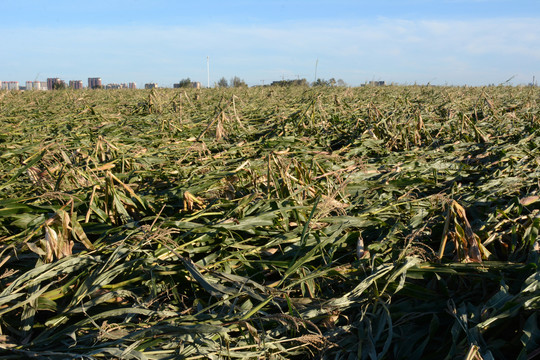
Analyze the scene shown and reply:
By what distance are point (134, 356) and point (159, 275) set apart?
45 centimetres

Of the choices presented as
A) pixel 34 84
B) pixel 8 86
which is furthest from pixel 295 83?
pixel 8 86

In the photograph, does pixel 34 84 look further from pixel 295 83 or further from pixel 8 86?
pixel 295 83

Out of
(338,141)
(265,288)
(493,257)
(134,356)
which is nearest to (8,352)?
(134,356)

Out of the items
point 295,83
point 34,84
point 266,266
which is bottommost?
point 266,266

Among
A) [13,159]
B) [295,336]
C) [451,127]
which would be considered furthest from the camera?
[451,127]

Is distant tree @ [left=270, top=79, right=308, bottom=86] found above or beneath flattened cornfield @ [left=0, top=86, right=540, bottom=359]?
above

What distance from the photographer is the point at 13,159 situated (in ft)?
11.1

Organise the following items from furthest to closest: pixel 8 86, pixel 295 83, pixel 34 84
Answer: pixel 295 83
pixel 8 86
pixel 34 84

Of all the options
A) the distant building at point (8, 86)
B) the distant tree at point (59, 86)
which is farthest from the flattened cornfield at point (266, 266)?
the distant tree at point (59, 86)

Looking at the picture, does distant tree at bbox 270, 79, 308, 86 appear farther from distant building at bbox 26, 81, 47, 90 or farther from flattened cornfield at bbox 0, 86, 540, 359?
flattened cornfield at bbox 0, 86, 540, 359

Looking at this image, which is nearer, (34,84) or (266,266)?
(266,266)

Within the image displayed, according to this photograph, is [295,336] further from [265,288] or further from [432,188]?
[432,188]

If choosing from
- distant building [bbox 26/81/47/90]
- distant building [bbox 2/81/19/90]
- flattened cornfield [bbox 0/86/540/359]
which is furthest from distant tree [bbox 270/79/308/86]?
flattened cornfield [bbox 0/86/540/359]

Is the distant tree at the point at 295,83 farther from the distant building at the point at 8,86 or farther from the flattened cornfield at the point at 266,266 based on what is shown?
the flattened cornfield at the point at 266,266
